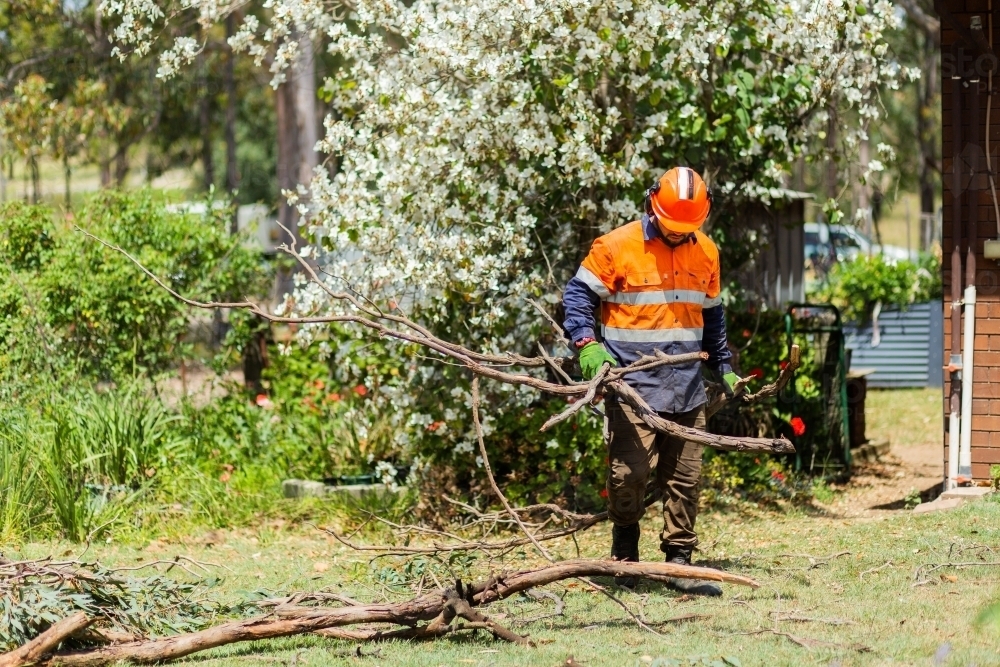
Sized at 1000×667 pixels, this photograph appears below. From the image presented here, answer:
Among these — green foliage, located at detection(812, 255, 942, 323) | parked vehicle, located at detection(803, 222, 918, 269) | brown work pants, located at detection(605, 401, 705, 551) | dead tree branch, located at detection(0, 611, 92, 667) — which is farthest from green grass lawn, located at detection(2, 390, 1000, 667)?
green foliage, located at detection(812, 255, 942, 323)

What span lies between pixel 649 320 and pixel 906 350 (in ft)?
30.6

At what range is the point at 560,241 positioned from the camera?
8008 mm

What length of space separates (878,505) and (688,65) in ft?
10.9

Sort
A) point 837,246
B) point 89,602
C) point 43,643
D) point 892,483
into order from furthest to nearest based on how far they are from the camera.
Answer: point 837,246, point 892,483, point 89,602, point 43,643

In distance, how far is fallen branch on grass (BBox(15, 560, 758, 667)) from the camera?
15.8 feet

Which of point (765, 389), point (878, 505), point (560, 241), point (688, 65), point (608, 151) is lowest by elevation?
point (878, 505)

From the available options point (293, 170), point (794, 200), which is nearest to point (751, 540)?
point (794, 200)

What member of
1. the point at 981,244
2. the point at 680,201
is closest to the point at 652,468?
the point at 680,201

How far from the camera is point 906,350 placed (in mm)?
14359

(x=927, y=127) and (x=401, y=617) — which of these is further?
(x=927, y=127)

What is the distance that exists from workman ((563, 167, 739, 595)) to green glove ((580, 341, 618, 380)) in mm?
33

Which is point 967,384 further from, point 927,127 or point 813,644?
point 927,127

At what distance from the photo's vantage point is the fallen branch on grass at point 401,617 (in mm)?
4809

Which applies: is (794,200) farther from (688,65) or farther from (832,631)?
(832,631)
